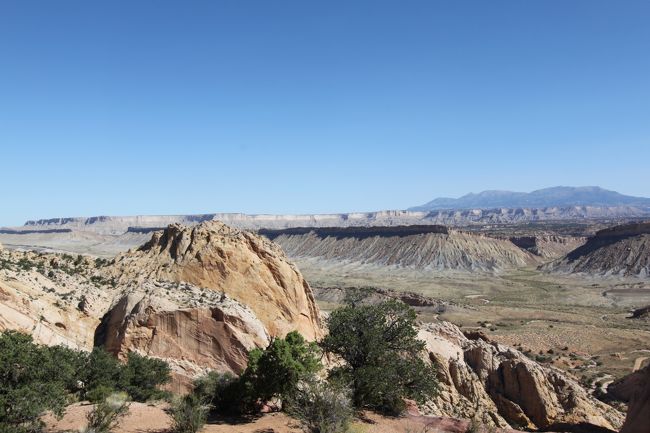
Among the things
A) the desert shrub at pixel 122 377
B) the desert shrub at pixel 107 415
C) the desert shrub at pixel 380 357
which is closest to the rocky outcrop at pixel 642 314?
the desert shrub at pixel 380 357

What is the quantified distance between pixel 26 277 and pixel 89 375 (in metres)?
9.45

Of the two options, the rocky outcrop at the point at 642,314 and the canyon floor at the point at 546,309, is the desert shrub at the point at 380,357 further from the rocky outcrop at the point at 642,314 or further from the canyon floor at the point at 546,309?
the rocky outcrop at the point at 642,314

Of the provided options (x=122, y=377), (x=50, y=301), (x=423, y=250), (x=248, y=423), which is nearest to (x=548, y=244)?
(x=423, y=250)

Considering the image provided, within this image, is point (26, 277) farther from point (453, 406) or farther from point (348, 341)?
point (453, 406)

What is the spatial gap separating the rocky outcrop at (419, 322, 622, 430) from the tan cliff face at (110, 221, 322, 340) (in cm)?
791

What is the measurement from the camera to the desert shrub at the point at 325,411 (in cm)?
1473

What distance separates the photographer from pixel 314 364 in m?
19.0

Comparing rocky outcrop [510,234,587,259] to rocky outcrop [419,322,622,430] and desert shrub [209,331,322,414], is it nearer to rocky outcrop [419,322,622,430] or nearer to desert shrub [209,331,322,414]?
rocky outcrop [419,322,622,430]

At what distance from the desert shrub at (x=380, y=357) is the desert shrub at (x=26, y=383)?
9.62 metres

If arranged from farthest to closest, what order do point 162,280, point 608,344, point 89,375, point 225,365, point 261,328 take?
1. point 608,344
2. point 162,280
3. point 261,328
4. point 225,365
5. point 89,375

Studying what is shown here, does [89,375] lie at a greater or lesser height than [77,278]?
lesser

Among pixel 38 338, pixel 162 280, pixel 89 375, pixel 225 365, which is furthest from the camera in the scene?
pixel 162 280

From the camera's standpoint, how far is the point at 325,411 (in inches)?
602

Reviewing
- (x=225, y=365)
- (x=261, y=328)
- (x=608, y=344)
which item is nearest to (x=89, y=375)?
(x=225, y=365)
